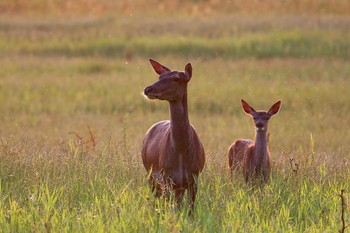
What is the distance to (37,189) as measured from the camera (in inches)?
355

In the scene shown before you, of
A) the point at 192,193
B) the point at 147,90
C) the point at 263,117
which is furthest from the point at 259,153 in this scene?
the point at 147,90

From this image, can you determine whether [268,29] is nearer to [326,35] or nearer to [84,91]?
[326,35]

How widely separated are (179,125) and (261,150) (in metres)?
2.57

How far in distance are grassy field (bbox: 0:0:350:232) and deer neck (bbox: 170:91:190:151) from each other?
0.58 metres

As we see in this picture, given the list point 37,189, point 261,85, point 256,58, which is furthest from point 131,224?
point 256,58

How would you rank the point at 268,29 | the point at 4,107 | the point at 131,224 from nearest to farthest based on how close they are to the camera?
the point at 131,224
the point at 4,107
the point at 268,29

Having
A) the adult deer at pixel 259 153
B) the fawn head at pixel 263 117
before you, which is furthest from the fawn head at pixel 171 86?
the fawn head at pixel 263 117

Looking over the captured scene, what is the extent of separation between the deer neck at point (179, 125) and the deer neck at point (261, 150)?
2.45m

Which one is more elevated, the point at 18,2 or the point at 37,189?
the point at 18,2

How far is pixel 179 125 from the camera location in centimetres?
865

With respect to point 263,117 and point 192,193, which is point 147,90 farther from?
point 263,117

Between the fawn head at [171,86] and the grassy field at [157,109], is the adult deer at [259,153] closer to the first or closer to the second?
the grassy field at [157,109]

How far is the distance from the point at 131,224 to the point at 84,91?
15527mm

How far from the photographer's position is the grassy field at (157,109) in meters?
8.43
